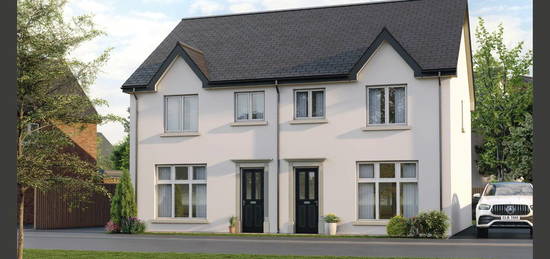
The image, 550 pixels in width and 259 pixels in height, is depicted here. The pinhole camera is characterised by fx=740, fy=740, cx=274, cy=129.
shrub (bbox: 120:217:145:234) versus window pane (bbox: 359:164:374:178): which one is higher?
window pane (bbox: 359:164:374:178)

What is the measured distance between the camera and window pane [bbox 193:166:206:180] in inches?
1161

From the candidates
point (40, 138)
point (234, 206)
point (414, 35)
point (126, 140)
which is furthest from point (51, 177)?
point (126, 140)

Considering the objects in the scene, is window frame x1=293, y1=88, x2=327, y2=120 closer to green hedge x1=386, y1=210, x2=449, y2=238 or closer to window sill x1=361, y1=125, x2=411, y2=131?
window sill x1=361, y1=125, x2=411, y2=131

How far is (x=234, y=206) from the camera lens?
28.8 meters

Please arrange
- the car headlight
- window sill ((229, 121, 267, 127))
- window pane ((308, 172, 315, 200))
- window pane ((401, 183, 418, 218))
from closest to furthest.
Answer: the car headlight → window pane ((401, 183, 418, 218)) → window pane ((308, 172, 315, 200)) → window sill ((229, 121, 267, 127))

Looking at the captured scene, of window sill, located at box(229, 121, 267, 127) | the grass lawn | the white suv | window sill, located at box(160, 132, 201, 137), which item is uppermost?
window sill, located at box(229, 121, 267, 127)

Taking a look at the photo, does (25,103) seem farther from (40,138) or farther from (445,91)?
(445,91)

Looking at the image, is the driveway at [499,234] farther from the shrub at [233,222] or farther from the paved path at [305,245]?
the shrub at [233,222]

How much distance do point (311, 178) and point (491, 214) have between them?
273 inches

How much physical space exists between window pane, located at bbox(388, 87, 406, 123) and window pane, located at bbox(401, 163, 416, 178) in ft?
5.31

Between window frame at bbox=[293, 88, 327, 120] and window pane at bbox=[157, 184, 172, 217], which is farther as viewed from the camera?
window pane at bbox=[157, 184, 172, 217]

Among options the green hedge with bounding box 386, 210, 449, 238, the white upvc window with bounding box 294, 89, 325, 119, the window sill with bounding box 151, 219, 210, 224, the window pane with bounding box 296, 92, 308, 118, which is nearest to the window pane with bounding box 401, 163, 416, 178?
the green hedge with bounding box 386, 210, 449, 238

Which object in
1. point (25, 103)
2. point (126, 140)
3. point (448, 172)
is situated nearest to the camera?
point (25, 103)

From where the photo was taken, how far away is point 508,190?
Answer: 25.9 m
